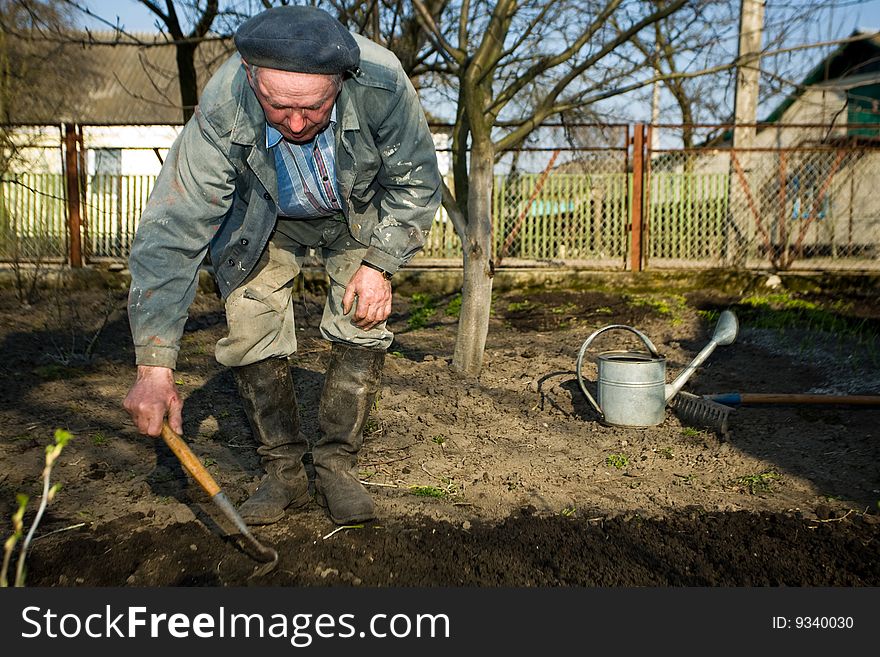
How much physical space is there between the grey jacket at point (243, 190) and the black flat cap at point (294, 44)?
0.19 meters

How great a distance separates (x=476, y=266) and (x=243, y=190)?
213 cm

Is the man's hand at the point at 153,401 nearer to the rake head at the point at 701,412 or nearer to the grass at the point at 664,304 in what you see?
the rake head at the point at 701,412

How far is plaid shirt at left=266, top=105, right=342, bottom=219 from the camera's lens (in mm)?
2346

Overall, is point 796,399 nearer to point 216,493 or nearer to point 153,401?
point 216,493

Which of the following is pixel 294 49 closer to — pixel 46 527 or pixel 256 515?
pixel 256 515

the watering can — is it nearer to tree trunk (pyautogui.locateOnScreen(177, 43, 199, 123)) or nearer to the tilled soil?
the tilled soil

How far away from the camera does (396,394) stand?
409cm

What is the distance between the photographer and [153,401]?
2002mm

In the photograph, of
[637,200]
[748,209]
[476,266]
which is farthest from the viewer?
[748,209]

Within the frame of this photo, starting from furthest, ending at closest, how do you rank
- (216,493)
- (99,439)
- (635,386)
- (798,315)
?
1. (798,315)
2. (635,386)
3. (99,439)
4. (216,493)

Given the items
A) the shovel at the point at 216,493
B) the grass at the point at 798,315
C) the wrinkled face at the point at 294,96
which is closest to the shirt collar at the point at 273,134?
the wrinkled face at the point at 294,96

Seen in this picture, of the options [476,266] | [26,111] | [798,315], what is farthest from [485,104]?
[26,111]

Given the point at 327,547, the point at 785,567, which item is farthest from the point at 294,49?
the point at 785,567

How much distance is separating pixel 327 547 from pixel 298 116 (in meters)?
1.30
